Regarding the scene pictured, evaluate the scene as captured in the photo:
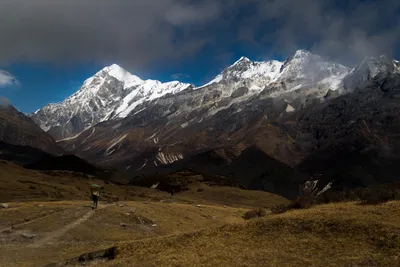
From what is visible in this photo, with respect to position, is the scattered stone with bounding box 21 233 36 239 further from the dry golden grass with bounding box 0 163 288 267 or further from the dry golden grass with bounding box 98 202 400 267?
the dry golden grass with bounding box 98 202 400 267

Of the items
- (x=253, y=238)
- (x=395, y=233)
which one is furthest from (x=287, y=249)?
(x=395, y=233)

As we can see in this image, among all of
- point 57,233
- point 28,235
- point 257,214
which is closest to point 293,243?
point 257,214

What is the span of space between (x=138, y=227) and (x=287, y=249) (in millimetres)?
32249

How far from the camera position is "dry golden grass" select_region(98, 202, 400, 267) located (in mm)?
26312

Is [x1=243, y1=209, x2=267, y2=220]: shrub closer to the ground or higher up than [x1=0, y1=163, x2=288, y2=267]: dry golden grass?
higher up

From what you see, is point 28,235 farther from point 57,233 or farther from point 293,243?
point 293,243

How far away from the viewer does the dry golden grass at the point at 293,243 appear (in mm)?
26312

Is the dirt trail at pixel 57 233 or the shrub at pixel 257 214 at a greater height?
the shrub at pixel 257 214

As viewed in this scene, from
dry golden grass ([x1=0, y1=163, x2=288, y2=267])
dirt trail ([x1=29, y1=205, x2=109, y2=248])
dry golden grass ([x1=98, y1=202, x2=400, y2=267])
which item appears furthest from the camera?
dirt trail ([x1=29, y1=205, x2=109, y2=248])

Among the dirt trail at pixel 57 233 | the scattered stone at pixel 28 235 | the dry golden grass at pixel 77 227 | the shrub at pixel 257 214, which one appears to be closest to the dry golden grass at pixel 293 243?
the dry golden grass at pixel 77 227

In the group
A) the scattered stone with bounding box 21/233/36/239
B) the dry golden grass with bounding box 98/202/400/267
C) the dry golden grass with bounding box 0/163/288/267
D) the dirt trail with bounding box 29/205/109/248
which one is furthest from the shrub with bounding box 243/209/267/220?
the scattered stone with bounding box 21/233/36/239

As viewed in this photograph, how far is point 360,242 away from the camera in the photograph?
27.6 m

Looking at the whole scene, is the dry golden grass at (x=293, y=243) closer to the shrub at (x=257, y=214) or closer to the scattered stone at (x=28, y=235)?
the shrub at (x=257, y=214)

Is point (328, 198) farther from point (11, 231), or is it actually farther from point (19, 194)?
point (19, 194)
